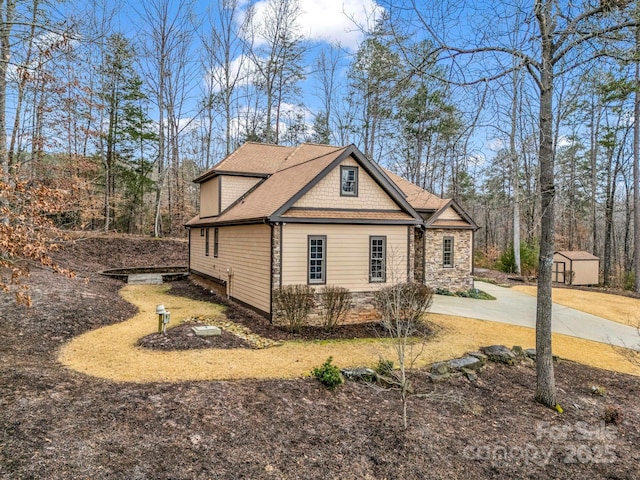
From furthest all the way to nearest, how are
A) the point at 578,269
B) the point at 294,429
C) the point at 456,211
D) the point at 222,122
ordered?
the point at 222,122, the point at 578,269, the point at 456,211, the point at 294,429

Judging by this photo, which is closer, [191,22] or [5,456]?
[5,456]

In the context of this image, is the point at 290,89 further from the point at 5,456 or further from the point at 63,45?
the point at 5,456

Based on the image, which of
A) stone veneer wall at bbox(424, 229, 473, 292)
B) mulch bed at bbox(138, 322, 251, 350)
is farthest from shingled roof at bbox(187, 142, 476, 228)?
mulch bed at bbox(138, 322, 251, 350)

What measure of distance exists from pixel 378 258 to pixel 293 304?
327 centimetres

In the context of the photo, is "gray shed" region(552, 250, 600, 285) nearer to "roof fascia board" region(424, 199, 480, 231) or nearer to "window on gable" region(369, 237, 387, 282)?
"roof fascia board" region(424, 199, 480, 231)

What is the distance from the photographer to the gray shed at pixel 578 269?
21.8 metres

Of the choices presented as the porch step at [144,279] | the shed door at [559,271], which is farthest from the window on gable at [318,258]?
the shed door at [559,271]

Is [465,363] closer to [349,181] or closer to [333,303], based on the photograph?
[333,303]

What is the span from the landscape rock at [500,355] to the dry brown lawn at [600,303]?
23.1ft

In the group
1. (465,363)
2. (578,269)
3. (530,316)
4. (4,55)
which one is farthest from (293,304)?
(578,269)

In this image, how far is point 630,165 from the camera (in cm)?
2461

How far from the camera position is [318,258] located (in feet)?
36.2

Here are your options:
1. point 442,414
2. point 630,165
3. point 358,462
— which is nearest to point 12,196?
point 358,462

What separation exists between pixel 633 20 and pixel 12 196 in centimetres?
770
